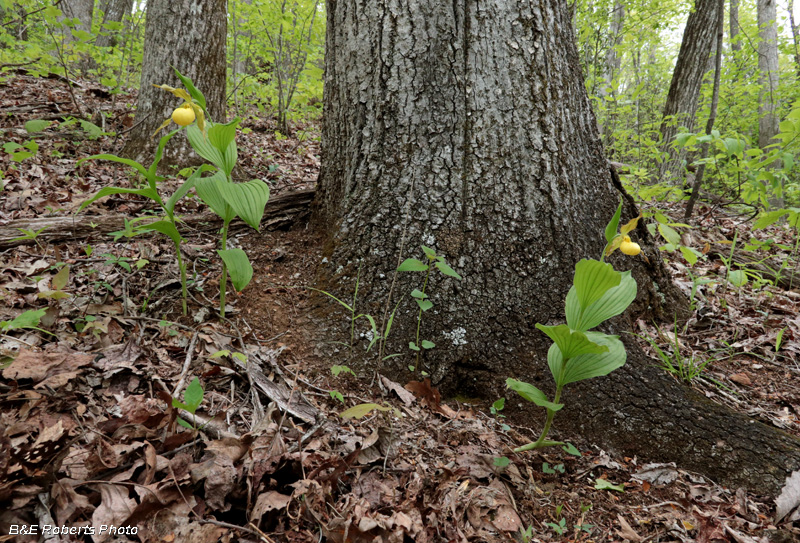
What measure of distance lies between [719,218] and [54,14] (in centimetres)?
585

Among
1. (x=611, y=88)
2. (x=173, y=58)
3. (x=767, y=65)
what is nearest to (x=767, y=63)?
(x=767, y=65)

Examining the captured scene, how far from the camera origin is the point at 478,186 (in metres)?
1.85

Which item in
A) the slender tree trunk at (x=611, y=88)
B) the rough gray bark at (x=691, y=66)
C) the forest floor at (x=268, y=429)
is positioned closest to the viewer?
the forest floor at (x=268, y=429)

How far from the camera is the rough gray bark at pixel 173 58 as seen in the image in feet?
10.8

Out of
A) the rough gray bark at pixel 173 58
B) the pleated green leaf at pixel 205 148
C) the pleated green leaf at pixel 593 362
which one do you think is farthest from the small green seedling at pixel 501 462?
the rough gray bark at pixel 173 58

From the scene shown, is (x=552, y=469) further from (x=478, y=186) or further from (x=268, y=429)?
(x=478, y=186)

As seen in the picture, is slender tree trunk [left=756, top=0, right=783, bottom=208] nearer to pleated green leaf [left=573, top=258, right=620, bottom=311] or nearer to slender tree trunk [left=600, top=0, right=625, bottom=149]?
slender tree trunk [left=600, top=0, right=625, bottom=149]

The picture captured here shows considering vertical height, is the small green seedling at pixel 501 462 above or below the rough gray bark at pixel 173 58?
below

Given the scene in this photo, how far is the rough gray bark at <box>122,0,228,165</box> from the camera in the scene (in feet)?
10.8

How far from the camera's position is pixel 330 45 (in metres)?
2.16

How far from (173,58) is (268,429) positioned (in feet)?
10.5

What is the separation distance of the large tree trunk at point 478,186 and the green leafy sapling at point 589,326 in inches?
12.5

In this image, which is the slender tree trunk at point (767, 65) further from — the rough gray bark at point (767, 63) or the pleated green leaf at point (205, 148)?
the pleated green leaf at point (205, 148)

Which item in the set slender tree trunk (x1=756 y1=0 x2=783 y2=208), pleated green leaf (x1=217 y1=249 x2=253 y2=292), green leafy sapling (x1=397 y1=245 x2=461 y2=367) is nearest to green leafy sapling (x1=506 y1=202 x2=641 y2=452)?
green leafy sapling (x1=397 y1=245 x2=461 y2=367)
